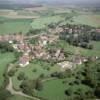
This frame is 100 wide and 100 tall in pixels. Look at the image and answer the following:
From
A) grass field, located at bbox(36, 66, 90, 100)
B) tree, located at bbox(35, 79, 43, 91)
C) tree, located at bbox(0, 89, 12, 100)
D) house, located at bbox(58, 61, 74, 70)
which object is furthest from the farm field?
tree, located at bbox(0, 89, 12, 100)

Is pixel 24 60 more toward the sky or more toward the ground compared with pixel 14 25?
more toward the ground

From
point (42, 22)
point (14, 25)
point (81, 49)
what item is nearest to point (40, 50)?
point (81, 49)

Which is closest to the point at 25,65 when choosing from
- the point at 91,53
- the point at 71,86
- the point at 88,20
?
the point at 71,86

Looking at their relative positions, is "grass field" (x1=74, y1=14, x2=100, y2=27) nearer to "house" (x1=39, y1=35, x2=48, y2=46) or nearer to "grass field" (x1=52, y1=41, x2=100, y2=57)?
"grass field" (x1=52, y1=41, x2=100, y2=57)

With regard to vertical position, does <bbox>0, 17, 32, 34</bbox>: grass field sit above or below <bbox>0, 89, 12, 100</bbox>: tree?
above

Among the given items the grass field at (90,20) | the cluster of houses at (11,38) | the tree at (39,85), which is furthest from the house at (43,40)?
the tree at (39,85)

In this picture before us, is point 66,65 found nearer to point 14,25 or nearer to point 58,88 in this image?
point 58,88

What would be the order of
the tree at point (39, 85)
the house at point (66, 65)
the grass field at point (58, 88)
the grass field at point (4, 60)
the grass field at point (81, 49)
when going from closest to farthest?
the grass field at point (58, 88), the tree at point (39, 85), the grass field at point (4, 60), the house at point (66, 65), the grass field at point (81, 49)

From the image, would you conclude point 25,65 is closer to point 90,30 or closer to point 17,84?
point 17,84

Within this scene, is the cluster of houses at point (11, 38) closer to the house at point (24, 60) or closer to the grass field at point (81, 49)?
the grass field at point (81, 49)
